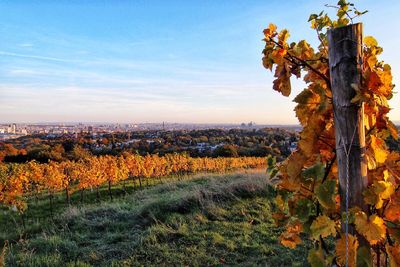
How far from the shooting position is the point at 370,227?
130cm

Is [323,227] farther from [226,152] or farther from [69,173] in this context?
[226,152]

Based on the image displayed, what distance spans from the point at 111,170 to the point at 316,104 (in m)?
14.9

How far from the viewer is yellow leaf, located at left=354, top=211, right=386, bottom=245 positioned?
4.22 feet

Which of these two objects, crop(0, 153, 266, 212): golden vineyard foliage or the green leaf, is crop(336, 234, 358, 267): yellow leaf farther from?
crop(0, 153, 266, 212): golden vineyard foliage

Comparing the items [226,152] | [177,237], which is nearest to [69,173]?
[177,237]

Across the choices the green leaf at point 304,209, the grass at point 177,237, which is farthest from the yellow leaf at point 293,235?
the grass at point 177,237

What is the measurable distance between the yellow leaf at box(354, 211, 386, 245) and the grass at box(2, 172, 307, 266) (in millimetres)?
3234

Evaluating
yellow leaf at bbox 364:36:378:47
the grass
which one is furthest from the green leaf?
the grass

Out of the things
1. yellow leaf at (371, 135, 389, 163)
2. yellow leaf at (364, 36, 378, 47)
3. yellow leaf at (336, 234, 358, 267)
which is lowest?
yellow leaf at (336, 234, 358, 267)

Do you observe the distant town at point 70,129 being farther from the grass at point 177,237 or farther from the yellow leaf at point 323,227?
the yellow leaf at point 323,227

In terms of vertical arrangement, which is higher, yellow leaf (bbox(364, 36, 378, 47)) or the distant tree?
yellow leaf (bbox(364, 36, 378, 47))

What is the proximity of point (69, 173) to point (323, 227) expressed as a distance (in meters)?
15.2

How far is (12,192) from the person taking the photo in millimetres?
11258

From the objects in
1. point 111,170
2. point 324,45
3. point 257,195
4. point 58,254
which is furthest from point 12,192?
point 324,45
